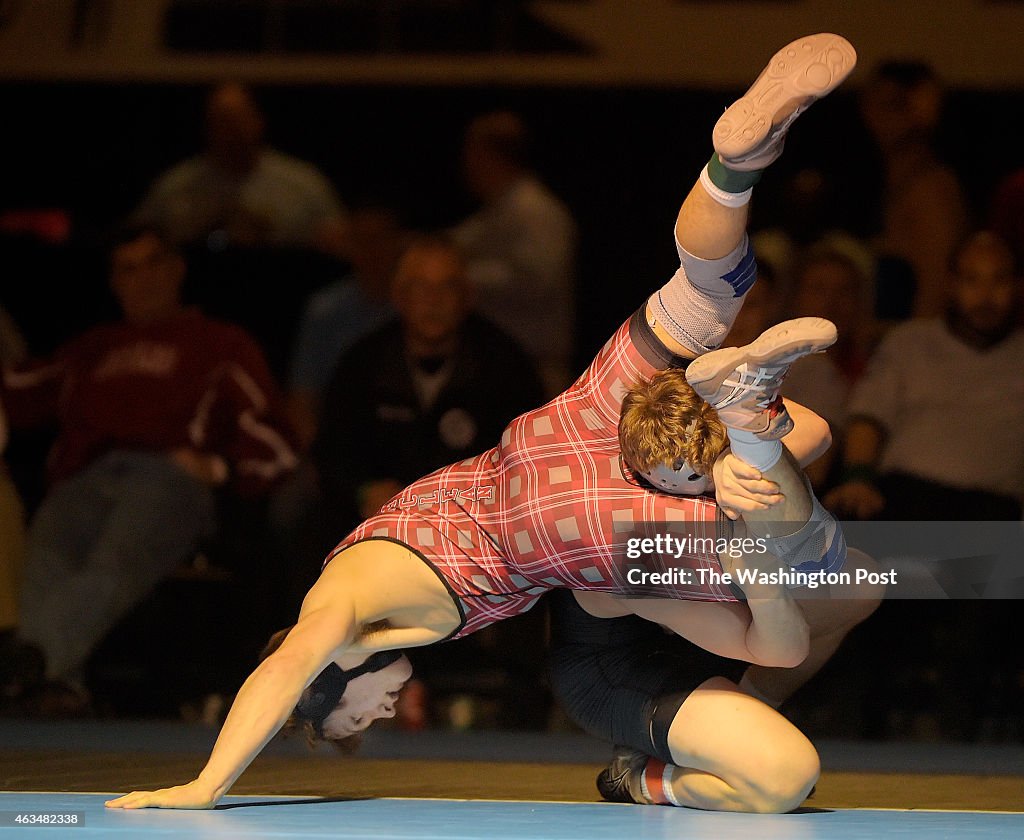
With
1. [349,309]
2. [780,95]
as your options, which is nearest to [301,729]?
[780,95]

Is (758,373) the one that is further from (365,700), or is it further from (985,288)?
(985,288)

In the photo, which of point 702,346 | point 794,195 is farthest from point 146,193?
point 702,346

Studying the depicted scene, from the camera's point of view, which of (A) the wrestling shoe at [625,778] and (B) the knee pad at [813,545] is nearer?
(B) the knee pad at [813,545]

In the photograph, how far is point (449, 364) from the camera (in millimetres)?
4828

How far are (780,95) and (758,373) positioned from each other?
0.63 meters

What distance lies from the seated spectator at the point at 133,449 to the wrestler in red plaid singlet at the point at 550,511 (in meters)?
1.74

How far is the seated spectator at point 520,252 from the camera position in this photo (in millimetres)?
5395

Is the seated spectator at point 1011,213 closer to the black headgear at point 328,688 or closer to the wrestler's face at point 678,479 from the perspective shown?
the wrestler's face at point 678,479

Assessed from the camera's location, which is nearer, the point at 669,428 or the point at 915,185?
the point at 669,428

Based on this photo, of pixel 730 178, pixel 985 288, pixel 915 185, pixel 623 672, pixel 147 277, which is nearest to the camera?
pixel 730 178

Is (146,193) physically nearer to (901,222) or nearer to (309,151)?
(309,151)

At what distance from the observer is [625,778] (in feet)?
10.5

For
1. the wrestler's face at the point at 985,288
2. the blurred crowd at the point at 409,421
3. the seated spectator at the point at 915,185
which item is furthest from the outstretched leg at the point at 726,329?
the seated spectator at the point at 915,185

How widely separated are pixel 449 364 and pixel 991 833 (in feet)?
A: 8.15
